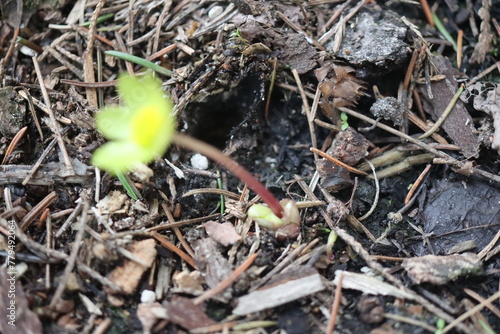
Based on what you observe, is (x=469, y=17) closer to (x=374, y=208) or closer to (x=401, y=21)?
(x=401, y=21)

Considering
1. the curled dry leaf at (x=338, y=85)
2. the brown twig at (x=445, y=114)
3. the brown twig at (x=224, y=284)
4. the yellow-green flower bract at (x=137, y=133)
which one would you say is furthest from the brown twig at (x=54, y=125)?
the brown twig at (x=445, y=114)

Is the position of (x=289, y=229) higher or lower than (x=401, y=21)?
lower

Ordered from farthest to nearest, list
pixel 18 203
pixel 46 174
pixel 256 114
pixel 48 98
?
pixel 256 114, pixel 48 98, pixel 46 174, pixel 18 203

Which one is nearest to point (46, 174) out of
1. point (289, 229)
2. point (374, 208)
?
point (289, 229)

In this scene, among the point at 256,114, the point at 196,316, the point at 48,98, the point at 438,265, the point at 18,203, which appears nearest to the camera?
the point at 196,316

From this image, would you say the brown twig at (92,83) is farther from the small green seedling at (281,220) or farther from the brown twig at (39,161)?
the small green seedling at (281,220)

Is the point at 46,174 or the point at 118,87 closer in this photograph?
the point at 46,174
